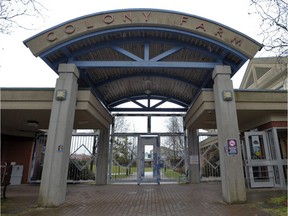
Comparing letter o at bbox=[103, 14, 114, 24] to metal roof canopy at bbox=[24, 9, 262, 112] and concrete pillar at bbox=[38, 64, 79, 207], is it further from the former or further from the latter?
concrete pillar at bbox=[38, 64, 79, 207]

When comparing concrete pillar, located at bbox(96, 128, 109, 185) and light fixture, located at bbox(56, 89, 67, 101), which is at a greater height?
light fixture, located at bbox(56, 89, 67, 101)

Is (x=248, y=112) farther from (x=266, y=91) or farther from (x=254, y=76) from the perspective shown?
(x=254, y=76)

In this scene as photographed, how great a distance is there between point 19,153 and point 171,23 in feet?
40.0

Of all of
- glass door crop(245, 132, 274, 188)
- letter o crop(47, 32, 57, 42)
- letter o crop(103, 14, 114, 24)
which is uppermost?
letter o crop(103, 14, 114, 24)

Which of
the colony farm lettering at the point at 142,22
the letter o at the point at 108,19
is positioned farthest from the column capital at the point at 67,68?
the letter o at the point at 108,19

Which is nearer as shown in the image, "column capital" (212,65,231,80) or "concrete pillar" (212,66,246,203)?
"concrete pillar" (212,66,246,203)

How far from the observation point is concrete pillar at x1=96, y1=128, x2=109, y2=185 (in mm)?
12148

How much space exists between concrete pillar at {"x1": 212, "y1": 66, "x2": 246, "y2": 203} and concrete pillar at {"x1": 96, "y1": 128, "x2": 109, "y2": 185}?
7.16 meters

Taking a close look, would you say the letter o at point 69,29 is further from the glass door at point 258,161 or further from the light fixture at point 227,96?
the glass door at point 258,161

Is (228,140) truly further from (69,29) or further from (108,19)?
(69,29)

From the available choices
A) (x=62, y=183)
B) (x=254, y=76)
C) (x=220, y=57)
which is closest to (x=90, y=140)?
(x=62, y=183)

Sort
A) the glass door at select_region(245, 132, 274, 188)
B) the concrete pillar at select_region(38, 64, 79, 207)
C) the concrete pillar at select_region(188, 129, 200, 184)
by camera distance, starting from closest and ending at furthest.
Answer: the concrete pillar at select_region(38, 64, 79, 207) < the glass door at select_region(245, 132, 274, 188) < the concrete pillar at select_region(188, 129, 200, 184)

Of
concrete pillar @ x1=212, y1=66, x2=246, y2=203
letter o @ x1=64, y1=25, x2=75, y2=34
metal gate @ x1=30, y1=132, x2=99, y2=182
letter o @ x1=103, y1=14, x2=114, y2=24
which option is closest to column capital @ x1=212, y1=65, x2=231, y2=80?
concrete pillar @ x1=212, y1=66, x2=246, y2=203

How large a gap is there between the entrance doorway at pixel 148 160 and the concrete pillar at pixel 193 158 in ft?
6.15
